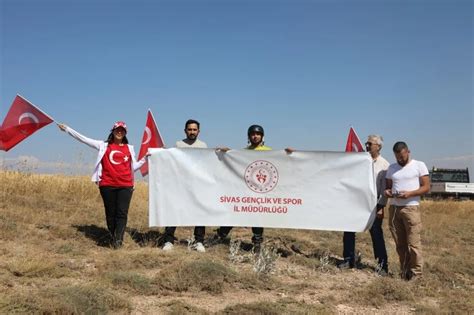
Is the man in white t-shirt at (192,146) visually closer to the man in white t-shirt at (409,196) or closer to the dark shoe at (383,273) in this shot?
the dark shoe at (383,273)

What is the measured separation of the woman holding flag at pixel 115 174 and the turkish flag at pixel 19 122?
1.18m

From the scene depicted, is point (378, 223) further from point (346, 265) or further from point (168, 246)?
point (168, 246)

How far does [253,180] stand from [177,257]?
1.79m

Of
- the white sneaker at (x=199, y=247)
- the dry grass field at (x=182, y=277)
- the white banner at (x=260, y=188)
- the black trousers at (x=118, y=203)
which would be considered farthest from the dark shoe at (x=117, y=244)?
the white sneaker at (x=199, y=247)

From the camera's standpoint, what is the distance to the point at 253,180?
7.33 meters

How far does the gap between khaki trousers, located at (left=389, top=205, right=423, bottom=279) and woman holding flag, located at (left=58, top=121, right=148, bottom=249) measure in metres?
3.96

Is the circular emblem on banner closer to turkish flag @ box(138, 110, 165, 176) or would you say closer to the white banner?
the white banner

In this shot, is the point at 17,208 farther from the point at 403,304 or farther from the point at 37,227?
the point at 403,304

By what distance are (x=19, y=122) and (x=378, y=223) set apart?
6163 millimetres

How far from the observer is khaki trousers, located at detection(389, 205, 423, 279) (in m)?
6.11

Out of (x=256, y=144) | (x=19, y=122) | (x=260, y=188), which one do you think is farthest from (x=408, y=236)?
(x=19, y=122)

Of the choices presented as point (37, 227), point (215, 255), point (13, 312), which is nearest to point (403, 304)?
point (215, 255)

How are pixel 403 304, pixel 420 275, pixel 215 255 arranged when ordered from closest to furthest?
pixel 403 304
pixel 420 275
pixel 215 255

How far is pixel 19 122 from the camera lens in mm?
7801
